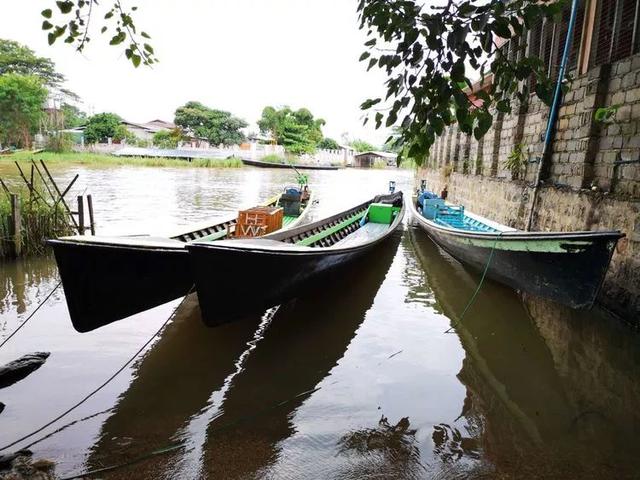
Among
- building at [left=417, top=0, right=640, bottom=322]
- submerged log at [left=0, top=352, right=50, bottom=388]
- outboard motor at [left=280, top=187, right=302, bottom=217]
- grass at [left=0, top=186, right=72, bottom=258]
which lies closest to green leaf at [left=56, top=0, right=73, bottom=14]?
submerged log at [left=0, top=352, right=50, bottom=388]

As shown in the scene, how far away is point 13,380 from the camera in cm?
360

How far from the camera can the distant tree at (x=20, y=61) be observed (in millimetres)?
36906

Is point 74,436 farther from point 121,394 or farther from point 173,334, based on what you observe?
point 173,334

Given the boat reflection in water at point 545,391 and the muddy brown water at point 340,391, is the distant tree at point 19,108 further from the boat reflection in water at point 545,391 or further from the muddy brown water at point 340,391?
the boat reflection in water at point 545,391

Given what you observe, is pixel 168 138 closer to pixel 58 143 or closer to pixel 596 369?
pixel 58 143

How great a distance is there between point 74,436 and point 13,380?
1.05 meters

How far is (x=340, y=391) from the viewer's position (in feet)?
12.3

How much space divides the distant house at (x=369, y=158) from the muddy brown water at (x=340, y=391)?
50.2 meters

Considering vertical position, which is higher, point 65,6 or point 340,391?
point 65,6

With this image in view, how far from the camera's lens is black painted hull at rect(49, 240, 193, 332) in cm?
391

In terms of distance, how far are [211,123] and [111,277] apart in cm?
4333

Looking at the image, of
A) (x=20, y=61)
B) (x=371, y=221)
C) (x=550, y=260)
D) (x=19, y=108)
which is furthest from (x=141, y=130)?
(x=550, y=260)

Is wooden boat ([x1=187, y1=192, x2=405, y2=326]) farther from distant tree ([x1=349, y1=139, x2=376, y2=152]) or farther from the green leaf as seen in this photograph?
distant tree ([x1=349, y1=139, x2=376, y2=152])

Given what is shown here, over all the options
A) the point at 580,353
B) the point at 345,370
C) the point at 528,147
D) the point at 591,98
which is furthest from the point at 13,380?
the point at 528,147
